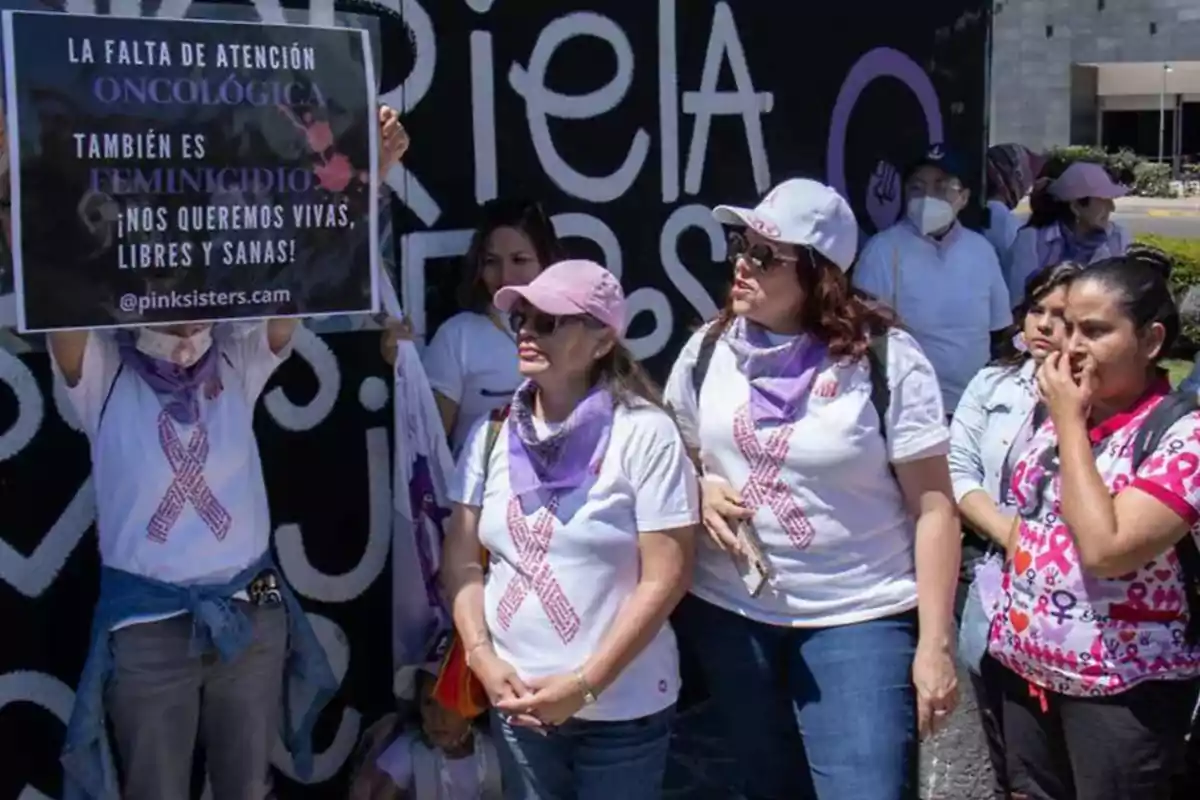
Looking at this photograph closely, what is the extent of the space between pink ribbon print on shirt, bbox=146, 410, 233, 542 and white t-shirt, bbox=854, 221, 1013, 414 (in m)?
3.09

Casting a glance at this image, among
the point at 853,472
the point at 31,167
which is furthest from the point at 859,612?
the point at 31,167

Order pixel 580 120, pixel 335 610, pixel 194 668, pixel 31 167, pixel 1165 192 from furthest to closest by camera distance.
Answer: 1. pixel 1165 192
2. pixel 580 120
3. pixel 335 610
4. pixel 194 668
5. pixel 31 167

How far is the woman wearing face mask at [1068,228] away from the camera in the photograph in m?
6.30

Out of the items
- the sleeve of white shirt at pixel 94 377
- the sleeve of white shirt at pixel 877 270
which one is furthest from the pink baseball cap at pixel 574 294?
the sleeve of white shirt at pixel 877 270

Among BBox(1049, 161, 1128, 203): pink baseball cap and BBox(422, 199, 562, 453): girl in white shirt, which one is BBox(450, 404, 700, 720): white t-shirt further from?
BBox(1049, 161, 1128, 203): pink baseball cap

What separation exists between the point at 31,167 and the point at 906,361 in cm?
169

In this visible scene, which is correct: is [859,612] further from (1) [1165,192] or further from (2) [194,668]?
(1) [1165,192]

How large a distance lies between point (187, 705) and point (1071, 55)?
4100 centimetres

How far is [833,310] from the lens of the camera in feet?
9.83

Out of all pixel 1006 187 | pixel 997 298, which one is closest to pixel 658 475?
pixel 997 298

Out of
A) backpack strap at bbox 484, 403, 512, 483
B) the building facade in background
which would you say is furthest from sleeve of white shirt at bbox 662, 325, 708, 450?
the building facade in background

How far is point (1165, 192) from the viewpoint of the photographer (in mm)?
Answer: 34719

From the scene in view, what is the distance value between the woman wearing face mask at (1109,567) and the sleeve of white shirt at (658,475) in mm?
701

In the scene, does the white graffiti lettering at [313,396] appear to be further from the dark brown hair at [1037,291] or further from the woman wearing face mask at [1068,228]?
the woman wearing face mask at [1068,228]
